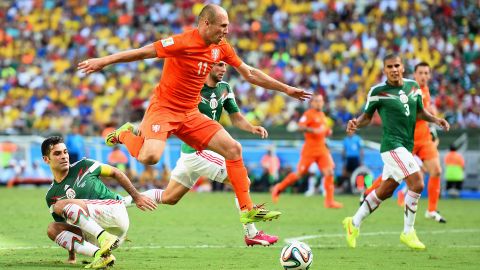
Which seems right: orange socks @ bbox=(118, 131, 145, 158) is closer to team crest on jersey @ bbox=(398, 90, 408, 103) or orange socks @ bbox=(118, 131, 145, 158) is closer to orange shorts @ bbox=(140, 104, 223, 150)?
orange shorts @ bbox=(140, 104, 223, 150)

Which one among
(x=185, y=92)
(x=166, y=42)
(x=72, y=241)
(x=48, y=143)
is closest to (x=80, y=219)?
(x=72, y=241)

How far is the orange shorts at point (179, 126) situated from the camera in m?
11.2

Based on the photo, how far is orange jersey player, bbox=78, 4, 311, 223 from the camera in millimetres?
10977

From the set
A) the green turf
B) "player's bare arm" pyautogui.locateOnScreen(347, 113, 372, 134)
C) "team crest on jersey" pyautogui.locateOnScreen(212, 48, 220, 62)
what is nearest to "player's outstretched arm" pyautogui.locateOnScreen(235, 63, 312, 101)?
"team crest on jersey" pyautogui.locateOnScreen(212, 48, 220, 62)

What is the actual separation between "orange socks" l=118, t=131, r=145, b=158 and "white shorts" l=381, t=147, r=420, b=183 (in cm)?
370

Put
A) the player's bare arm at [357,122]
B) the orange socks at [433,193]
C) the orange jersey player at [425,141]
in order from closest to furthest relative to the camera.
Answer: the player's bare arm at [357,122] → the orange jersey player at [425,141] → the orange socks at [433,193]

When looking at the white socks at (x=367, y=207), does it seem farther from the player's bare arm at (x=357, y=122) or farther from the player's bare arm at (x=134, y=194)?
the player's bare arm at (x=134, y=194)

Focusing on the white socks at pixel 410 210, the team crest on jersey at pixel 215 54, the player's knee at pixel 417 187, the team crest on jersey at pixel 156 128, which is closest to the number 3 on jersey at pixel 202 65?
the team crest on jersey at pixel 215 54

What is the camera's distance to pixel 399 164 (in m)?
13.1

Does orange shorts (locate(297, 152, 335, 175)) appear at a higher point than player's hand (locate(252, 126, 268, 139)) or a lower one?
lower

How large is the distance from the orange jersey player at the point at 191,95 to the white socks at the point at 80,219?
45.2 inches

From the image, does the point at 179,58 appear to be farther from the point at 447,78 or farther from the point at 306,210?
the point at 447,78

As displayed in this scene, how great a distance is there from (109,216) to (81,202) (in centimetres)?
36

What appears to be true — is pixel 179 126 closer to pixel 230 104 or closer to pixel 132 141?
pixel 132 141
